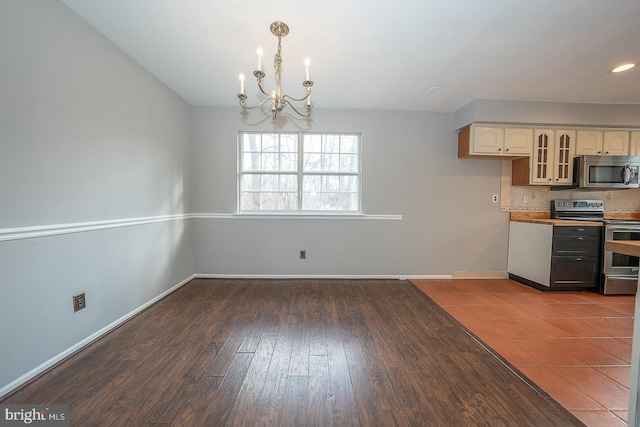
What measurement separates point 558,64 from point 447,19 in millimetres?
1444

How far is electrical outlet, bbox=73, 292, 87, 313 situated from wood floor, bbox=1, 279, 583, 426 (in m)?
0.32

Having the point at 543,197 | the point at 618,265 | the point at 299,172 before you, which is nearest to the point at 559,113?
the point at 543,197

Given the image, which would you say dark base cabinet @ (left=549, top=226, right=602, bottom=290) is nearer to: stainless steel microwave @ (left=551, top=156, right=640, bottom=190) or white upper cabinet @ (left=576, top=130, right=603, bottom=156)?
stainless steel microwave @ (left=551, top=156, right=640, bottom=190)

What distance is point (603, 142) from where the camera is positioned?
3.33m

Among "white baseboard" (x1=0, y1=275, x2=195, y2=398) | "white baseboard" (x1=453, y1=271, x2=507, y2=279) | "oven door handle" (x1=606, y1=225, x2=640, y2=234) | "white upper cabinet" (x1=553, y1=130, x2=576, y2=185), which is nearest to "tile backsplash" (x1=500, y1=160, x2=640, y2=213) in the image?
"white upper cabinet" (x1=553, y1=130, x2=576, y2=185)

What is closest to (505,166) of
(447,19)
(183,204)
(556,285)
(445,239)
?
(445,239)

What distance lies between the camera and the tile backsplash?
11.9 feet

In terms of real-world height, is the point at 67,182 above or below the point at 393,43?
below

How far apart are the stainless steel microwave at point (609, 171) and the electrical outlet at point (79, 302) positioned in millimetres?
5515

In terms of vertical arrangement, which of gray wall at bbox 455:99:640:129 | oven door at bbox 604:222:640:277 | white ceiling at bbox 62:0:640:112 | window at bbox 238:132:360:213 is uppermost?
white ceiling at bbox 62:0:640:112

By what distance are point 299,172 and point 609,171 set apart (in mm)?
4109

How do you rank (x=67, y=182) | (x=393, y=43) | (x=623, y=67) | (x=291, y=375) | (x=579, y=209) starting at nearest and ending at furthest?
1. (x=291, y=375)
2. (x=67, y=182)
3. (x=393, y=43)
4. (x=623, y=67)
5. (x=579, y=209)

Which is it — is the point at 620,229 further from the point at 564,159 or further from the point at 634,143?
the point at 634,143

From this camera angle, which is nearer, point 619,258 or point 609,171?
point 619,258
